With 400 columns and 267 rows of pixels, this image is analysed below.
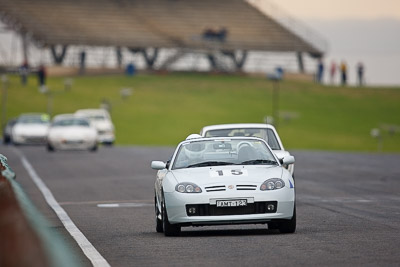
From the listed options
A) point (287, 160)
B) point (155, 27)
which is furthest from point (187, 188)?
point (155, 27)

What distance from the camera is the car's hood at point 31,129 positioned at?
5431cm

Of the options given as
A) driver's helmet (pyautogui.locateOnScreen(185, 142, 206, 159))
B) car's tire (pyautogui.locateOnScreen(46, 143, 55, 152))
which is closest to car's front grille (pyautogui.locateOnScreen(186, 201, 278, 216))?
driver's helmet (pyautogui.locateOnScreen(185, 142, 206, 159))

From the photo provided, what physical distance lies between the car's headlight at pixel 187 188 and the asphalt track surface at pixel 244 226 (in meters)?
0.55

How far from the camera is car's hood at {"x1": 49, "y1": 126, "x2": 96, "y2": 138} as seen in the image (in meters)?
47.0

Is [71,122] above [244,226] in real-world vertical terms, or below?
below

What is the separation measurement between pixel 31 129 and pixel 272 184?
1651 inches

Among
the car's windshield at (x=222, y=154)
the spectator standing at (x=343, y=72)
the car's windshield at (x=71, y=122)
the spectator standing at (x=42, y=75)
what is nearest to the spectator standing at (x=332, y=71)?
the spectator standing at (x=343, y=72)

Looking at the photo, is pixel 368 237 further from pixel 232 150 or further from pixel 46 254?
pixel 46 254

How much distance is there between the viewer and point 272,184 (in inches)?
542

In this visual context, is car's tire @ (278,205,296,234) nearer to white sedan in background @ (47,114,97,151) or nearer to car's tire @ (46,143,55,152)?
white sedan in background @ (47,114,97,151)

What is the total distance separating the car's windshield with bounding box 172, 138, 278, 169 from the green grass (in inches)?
1938

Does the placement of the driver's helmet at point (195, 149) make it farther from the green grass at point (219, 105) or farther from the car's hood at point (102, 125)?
the green grass at point (219, 105)

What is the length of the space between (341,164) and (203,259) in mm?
27283

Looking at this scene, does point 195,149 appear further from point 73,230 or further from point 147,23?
point 147,23
